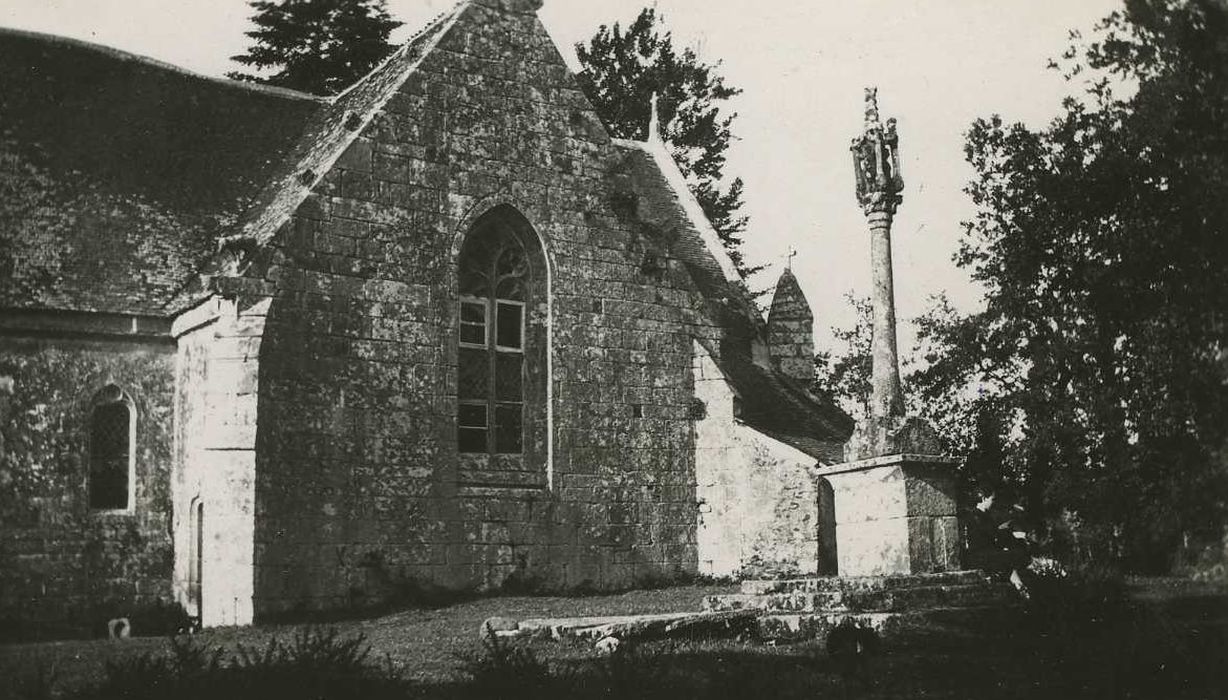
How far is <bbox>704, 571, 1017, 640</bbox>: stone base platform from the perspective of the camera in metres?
11.4

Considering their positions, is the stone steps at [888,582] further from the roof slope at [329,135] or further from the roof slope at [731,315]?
the roof slope at [329,135]

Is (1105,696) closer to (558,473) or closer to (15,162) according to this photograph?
(558,473)

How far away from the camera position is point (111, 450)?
1677 centimetres

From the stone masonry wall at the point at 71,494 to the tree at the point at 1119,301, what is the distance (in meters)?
13.2

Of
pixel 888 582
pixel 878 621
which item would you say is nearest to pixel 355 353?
pixel 888 582

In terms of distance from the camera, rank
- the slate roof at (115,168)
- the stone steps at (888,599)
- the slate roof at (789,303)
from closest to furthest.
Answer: the stone steps at (888,599), the slate roof at (115,168), the slate roof at (789,303)

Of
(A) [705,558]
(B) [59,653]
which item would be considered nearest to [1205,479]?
(A) [705,558]

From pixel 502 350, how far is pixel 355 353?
8.24 ft

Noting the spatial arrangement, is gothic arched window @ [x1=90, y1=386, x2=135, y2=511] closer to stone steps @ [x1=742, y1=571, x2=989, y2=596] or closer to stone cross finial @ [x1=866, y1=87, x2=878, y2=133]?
stone steps @ [x1=742, y1=571, x2=989, y2=596]

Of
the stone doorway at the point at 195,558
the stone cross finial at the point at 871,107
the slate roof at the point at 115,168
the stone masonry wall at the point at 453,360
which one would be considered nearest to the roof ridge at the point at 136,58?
the slate roof at the point at 115,168

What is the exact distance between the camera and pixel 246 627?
48.8ft

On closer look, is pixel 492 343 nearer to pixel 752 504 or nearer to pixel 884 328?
pixel 752 504

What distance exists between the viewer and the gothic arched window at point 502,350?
18000mm

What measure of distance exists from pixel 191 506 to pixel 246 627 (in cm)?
237
